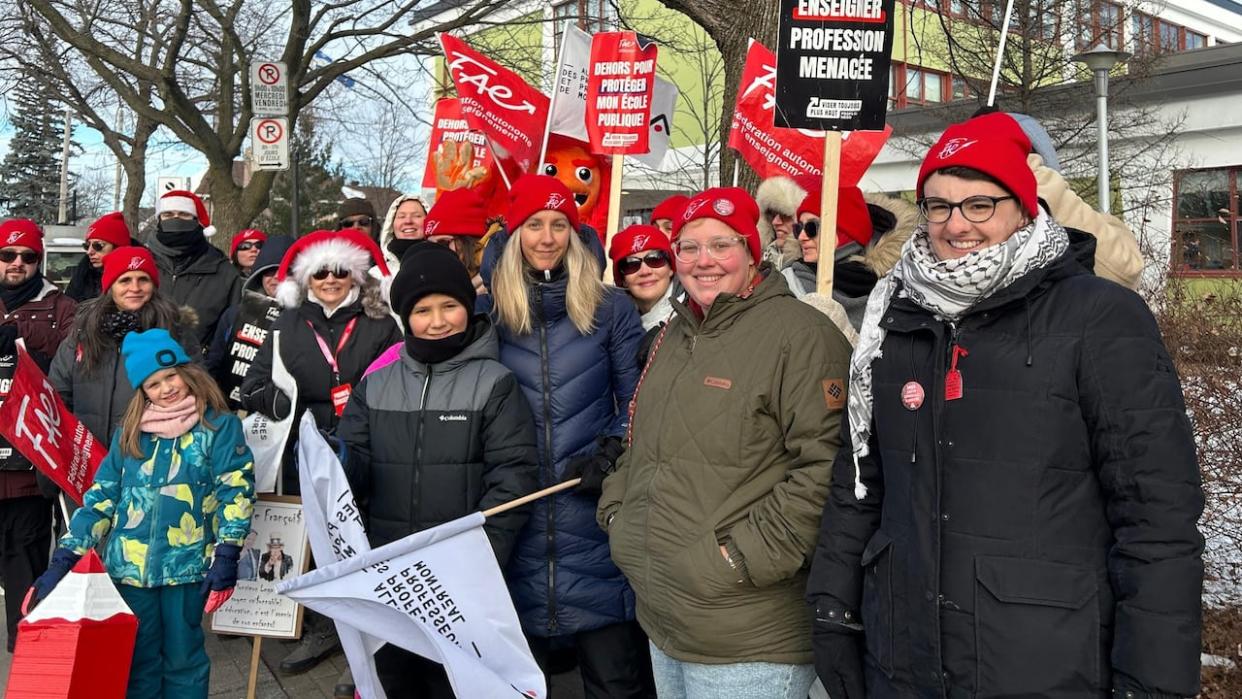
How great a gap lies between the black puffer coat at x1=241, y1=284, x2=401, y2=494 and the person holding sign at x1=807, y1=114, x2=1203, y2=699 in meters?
2.91

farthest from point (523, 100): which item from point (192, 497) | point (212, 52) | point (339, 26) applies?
point (212, 52)

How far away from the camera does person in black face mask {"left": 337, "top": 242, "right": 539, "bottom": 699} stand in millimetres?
3281

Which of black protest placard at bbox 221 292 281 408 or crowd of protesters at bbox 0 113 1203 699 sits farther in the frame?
black protest placard at bbox 221 292 281 408

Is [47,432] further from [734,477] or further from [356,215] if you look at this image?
[734,477]

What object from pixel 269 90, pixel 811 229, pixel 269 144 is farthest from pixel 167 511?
pixel 269 90

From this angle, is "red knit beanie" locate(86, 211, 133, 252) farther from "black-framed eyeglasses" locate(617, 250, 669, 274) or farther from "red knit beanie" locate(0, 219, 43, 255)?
"black-framed eyeglasses" locate(617, 250, 669, 274)

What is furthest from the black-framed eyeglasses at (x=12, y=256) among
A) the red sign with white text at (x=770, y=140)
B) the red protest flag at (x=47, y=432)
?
the red sign with white text at (x=770, y=140)

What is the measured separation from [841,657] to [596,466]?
3.75ft

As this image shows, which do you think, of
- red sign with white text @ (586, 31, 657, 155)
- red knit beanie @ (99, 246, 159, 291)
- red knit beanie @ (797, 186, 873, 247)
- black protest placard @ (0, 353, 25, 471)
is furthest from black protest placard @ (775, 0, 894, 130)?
black protest placard @ (0, 353, 25, 471)

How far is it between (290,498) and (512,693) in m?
2.04

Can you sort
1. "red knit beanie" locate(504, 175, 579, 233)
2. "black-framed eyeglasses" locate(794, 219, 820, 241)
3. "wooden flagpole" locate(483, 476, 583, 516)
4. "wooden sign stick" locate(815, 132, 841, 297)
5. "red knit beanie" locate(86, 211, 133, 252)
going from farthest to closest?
1. "red knit beanie" locate(86, 211, 133, 252)
2. "black-framed eyeglasses" locate(794, 219, 820, 241)
3. "red knit beanie" locate(504, 175, 579, 233)
4. "wooden sign stick" locate(815, 132, 841, 297)
5. "wooden flagpole" locate(483, 476, 583, 516)

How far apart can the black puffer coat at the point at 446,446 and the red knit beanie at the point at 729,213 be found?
2.99 ft

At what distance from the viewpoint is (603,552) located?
3.40 metres

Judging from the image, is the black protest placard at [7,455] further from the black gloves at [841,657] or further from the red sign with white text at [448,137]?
the black gloves at [841,657]
